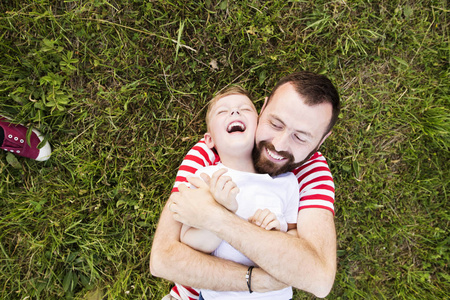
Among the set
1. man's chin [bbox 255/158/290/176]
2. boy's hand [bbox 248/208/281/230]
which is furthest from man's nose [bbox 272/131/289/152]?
boy's hand [bbox 248/208/281/230]

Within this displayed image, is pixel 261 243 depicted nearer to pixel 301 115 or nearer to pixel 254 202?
pixel 254 202

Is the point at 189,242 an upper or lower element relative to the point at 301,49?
lower

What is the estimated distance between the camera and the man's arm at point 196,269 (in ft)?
8.54

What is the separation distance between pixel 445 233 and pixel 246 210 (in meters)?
3.11

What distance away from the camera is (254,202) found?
9.23 feet

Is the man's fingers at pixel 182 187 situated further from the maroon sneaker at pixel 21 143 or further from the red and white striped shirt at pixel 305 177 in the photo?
the maroon sneaker at pixel 21 143

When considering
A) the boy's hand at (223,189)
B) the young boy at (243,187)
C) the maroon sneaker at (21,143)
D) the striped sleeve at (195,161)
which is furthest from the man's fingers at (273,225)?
the maroon sneaker at (21,143)

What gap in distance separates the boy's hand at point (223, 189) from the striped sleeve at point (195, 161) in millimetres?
506

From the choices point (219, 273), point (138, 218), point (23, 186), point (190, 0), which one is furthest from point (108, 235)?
point (190, 0)

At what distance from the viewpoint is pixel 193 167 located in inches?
118

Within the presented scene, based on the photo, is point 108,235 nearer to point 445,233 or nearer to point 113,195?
point 113,195

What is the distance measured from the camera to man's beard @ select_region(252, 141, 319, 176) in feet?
9.31

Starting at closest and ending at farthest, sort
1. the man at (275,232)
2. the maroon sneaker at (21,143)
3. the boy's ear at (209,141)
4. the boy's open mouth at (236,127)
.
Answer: the man at (275,232)
the boy's open mouth at (236,127)
the boy's ear at (209,141)
the maroon sneaker at (21,143)

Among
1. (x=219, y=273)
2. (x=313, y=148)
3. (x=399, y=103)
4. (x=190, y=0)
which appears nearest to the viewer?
(x=219, y=273)
